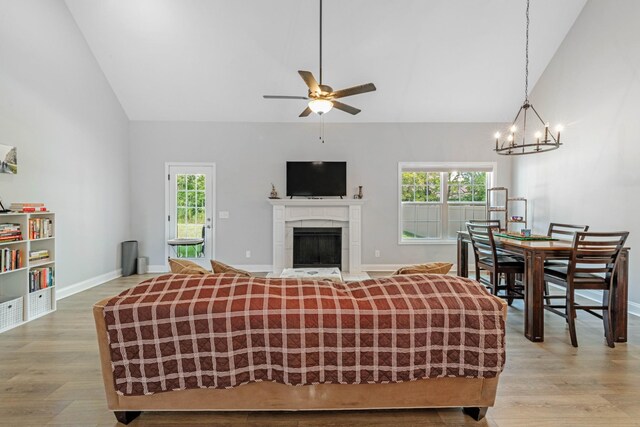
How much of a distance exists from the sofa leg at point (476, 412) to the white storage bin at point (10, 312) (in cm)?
422

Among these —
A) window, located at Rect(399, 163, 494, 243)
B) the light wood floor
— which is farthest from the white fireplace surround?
the light wood floor

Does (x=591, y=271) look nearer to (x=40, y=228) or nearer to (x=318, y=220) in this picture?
(x=318, y=220)

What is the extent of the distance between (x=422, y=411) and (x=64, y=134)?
203 inches

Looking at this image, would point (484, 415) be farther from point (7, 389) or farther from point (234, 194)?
point (234, 194)

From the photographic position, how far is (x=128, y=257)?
573 centimetres

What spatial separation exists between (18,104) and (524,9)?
6.36m

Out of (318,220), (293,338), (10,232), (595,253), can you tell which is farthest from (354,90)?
(10,232)

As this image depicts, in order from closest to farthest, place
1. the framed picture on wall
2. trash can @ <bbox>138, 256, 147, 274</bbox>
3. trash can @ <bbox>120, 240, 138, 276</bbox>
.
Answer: the framed picture on wall < trash can @ <bbox>120, 240, 138, 276</bbox> < trash can @ <bbox>138, 256, 147, 274</bbox>

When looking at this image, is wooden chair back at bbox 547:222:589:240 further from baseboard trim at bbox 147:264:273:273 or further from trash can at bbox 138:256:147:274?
trash can at bbox 138:256:147:274

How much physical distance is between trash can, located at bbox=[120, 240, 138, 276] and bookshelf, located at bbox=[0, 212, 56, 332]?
1.74 meters

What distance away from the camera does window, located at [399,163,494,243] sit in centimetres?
632

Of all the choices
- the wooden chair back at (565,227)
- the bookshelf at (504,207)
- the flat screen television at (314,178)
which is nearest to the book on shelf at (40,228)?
the flat screen television at (314,178)

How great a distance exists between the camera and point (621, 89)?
3965 mm

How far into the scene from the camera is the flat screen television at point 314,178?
606 centimetres
